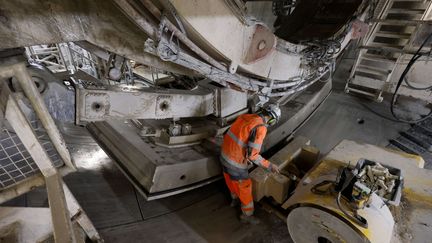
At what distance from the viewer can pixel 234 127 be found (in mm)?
3047

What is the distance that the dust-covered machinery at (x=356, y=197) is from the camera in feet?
6.23

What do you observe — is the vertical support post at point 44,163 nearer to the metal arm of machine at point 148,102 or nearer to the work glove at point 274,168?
the metal arm of machine at point 148,102

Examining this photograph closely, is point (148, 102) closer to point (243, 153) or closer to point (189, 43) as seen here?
point (189, 43)

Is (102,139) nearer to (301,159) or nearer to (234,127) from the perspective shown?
(234,127)

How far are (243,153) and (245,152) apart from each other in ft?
0.10

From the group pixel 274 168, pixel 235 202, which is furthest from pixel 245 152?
pixel 235 202

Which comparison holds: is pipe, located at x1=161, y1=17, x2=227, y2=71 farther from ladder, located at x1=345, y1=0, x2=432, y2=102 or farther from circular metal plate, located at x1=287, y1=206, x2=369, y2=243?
ladder, located at x1=345, y1=0, x2=432, y2=102

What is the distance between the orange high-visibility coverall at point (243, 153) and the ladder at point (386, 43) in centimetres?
360

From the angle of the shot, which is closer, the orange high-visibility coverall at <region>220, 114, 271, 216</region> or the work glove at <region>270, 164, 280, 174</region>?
the orange high-visibility coverall at <region>220, 114, 271, 216</region>

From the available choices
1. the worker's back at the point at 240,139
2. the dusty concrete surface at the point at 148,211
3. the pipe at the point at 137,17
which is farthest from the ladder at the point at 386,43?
the pipe at the point at 137,17

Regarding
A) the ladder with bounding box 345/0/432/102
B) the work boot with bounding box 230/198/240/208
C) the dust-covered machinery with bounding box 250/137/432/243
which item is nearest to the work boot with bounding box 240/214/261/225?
the work boot with bounding box 230/198/240/208

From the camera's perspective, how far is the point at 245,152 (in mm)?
3031

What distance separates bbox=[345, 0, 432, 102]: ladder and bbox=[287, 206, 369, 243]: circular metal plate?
13.7ft

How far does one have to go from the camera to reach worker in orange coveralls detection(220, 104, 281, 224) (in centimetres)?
288
